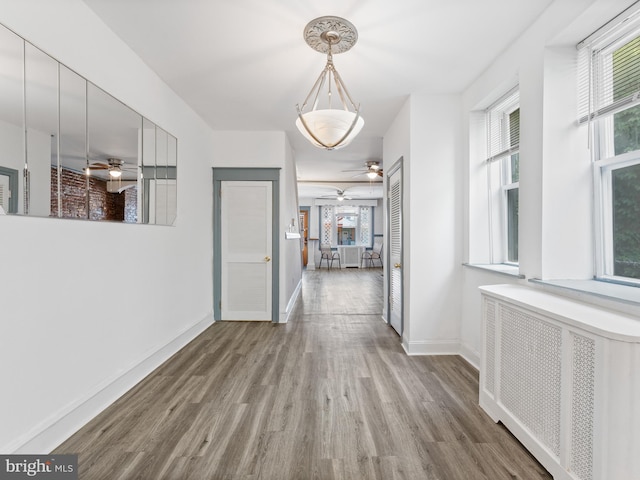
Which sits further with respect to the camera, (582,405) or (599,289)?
(599,289)

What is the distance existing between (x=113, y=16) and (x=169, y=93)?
103 centimetres

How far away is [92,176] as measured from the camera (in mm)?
2131

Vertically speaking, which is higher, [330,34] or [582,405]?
[330,34]

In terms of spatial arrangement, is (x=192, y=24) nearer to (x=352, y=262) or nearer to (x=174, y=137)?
(x=174, y=137)

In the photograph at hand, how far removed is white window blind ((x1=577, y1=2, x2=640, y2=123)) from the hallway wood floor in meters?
2.08

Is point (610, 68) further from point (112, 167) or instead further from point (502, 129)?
point (112, 167)

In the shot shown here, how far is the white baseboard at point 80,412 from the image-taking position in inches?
66.2

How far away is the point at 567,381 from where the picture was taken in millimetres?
1450

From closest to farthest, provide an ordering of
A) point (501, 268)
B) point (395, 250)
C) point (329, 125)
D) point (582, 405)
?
point (582, 405), point (329, 125), point (501, 268), point (395, 250)

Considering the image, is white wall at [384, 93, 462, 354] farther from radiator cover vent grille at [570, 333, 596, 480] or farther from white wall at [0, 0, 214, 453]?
white wall at [0, 0, 214, 453]

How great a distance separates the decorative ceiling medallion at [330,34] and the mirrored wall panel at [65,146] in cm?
152

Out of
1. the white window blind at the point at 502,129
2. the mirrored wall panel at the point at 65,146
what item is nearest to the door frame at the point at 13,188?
the mirrored wall panel at the point at 65,146

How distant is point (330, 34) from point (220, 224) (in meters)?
3.02

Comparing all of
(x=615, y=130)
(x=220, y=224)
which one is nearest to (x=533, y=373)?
(x=615, y=130)
